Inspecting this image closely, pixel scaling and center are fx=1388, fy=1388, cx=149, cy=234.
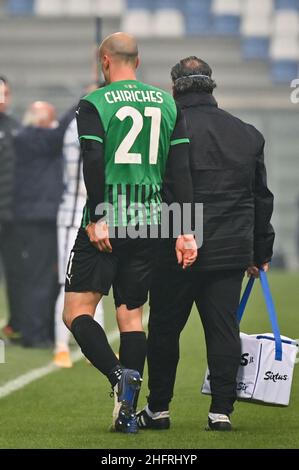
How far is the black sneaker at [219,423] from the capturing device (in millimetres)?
6156

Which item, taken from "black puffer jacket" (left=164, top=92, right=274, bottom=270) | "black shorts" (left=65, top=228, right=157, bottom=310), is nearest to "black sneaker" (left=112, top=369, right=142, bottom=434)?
"black shorts" (left=65, top=228, right=157, bottom=310)

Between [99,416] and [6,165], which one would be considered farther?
[6,165]

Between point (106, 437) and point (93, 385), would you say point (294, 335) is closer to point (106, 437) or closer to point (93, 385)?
point (93, 385)

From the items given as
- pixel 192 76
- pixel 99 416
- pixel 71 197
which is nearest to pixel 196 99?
pixel 192 76

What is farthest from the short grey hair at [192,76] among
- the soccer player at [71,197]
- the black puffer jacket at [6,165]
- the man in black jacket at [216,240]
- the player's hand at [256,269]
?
the black puffer jacket at [6,165]

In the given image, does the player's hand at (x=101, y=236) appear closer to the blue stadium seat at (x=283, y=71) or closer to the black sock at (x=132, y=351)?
the black sock at (x=132, y=351)

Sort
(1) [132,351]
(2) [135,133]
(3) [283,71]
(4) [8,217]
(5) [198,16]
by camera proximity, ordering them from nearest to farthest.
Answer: (2) [135,133]
(1) [132,351]
(4) [8,217]
(3) [283,71]
(5) [198,16]

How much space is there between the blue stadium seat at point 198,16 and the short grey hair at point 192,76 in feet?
77.0

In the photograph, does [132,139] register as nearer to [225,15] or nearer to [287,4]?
[287,4]

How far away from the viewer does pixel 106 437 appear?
232 inches

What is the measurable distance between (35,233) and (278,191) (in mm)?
14909

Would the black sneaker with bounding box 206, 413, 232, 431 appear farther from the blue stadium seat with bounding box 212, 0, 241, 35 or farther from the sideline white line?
the blue stadium seat with bounding box 212, 0, 241, 35

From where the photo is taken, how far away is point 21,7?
30.4 metres

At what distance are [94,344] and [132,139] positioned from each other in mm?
894
